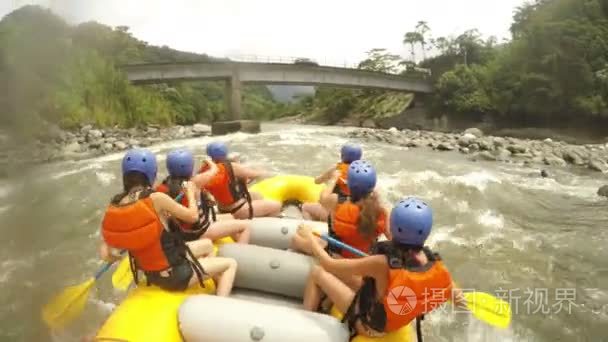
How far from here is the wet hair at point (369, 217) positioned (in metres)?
2.78

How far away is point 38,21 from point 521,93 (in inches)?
1120

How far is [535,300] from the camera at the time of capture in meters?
4.80

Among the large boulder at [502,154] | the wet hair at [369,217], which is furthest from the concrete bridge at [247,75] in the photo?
the wet hair at [369,217]

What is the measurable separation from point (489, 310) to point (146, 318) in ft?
6.33

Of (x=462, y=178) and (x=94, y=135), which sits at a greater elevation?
(x=94, y=135)

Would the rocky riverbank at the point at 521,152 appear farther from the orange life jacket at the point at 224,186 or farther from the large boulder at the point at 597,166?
the orange life jacket at the point at 224,186

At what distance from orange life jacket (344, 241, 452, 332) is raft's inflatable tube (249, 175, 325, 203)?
2.91m

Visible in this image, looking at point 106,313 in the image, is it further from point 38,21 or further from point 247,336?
point 38,21

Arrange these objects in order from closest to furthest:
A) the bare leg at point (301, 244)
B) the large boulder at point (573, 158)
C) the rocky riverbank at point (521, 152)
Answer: the bare leg at point (301, 244) < the rocky riverbank at point (521, 152) < the large boulder at point (573, 158)

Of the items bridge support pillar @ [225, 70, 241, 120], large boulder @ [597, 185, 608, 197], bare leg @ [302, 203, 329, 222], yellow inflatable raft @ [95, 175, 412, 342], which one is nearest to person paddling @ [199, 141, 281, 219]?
bare leg @ [302, 203, 329, 222]

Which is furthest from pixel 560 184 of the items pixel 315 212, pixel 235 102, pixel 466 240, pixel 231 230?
pixel 235 102

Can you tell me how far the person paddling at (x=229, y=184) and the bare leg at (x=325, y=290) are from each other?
1.53 m

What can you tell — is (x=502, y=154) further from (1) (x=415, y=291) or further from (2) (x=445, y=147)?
(1) (x=415, y=291)

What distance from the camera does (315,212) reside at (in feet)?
15.3
